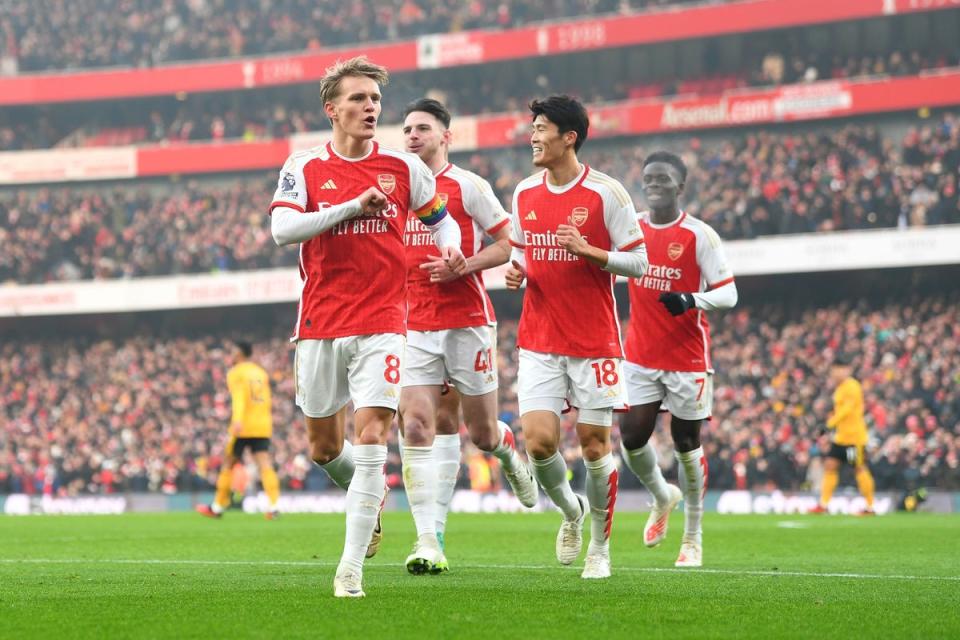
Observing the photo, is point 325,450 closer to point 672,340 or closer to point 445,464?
point 445,464

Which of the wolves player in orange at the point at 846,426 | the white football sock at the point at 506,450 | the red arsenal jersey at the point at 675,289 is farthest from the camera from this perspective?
the wolves player in orange at the point at 846,426

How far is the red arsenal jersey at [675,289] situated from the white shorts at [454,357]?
1.58 meters

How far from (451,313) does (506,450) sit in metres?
1.18

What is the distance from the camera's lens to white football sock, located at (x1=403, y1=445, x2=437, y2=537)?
28.4 feet

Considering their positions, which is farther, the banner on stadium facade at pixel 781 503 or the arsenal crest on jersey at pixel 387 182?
the banner on stadium facade at pixel 781 503

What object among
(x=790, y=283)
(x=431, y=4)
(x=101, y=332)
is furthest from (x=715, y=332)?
(x=101, y=332)

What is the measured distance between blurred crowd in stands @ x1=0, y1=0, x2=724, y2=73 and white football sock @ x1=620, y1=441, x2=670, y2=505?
1439 inches

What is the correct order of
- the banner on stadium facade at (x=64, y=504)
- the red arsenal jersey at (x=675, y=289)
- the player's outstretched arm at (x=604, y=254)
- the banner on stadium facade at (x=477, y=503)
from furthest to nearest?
the banner on stadium facade at (x=64, y=504)
the banner on stadium facade at (x=477, y=503)
the red arsenal jersey at (x=675, y=289)
the player's outstretched arm at (x=604, y=254)

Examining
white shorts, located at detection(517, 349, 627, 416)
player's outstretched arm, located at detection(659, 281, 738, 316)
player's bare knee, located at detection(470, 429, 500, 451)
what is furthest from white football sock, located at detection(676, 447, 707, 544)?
white shorts, located at detection(517, 349, 627, 416)

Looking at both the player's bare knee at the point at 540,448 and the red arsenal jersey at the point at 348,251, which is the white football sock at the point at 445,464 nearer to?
the player's bare knee at the point at 540,448

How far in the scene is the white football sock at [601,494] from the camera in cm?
888

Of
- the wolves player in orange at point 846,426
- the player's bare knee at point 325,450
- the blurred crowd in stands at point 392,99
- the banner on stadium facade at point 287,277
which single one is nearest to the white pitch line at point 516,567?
the player's bare knee at point 325,450

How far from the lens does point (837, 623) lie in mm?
6285

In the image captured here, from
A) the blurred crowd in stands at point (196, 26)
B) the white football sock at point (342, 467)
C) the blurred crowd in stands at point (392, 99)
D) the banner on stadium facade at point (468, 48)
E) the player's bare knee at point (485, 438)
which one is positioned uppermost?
the blurred crowd in stands at point (196, 26)
